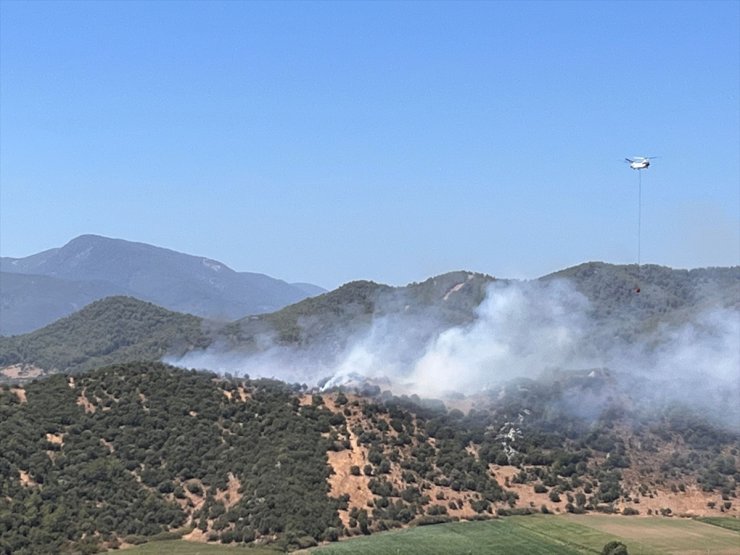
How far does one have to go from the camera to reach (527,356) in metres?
172

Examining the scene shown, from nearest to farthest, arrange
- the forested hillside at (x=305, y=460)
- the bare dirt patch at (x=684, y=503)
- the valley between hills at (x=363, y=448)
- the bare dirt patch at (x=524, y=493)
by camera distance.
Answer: the forested hillside at (x=305, y=460)
the valley between hills at (x=363, y=448)
the bare dirt patch at (x=524, y=493)
the bare dirt patch at (x=684, y=503)

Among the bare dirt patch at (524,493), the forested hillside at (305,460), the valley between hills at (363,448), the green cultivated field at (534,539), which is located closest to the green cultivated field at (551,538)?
the green cultivated field at (534,539)

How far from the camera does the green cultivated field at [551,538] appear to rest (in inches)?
3821

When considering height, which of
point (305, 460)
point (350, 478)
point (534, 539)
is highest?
point (305, 460)

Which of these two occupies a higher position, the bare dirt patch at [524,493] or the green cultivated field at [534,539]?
the bare dirt patch at [524,493]

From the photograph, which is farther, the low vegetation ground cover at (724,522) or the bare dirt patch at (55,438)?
the bare dirt patch at (55,438)

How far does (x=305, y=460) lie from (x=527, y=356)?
6417 centimetres

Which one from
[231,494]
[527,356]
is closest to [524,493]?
[231,494]

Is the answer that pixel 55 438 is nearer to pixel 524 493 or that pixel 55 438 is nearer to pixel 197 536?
pixel 197 536

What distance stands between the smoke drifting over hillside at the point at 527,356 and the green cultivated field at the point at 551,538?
40.2 meters

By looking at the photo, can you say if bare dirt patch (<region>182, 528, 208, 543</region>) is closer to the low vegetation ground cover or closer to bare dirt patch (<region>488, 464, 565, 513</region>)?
bare dirt patch (<region>488, 464, 565, 513</region>)

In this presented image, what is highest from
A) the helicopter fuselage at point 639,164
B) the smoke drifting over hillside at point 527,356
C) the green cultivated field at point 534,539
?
the helicopter fuselage at point 639,164

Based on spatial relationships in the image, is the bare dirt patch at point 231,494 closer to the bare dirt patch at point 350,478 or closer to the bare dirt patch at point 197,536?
the bare dirt patch at point 197,536

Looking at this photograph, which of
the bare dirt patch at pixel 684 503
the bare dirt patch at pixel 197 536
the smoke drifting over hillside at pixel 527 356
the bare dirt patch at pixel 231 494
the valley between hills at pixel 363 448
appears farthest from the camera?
the smoke drifting over hillside at pixel 527 356
